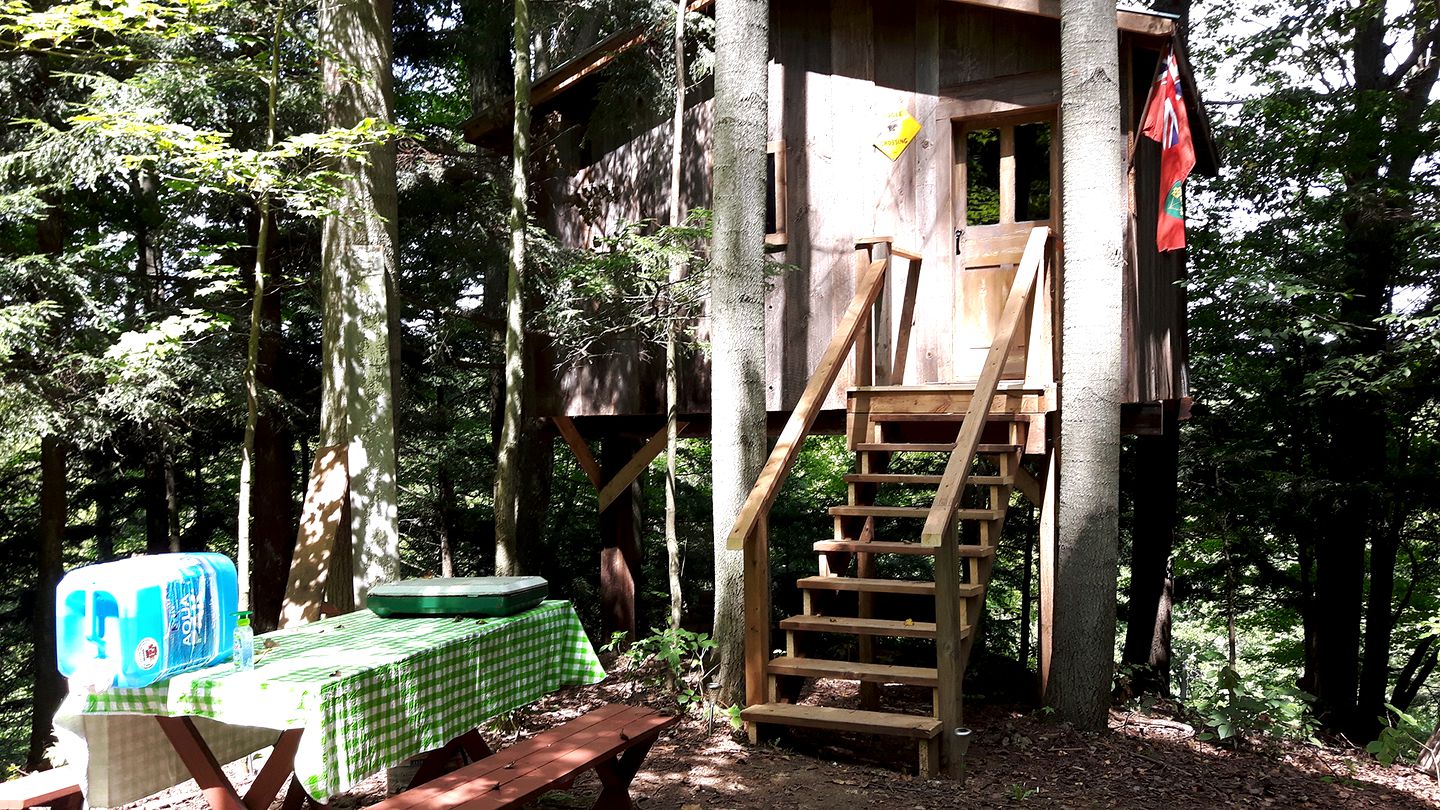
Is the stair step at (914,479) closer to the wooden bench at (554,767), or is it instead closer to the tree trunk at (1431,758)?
the wooden bench at (554,767)

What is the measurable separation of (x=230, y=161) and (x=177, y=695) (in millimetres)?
3502

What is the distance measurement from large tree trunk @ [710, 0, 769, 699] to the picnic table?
2.21 metres

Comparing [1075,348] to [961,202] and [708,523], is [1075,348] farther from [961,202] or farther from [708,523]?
[708,523]

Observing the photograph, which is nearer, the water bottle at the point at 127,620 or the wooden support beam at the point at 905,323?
the water bottle at the point at 127,620

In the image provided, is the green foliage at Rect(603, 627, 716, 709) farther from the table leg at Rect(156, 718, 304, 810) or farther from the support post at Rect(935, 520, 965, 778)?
the table leg at Rect(156, 718, 304, 810)

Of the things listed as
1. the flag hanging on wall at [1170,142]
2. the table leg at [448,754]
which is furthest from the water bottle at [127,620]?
the flag hanging on wall at [1170,142]

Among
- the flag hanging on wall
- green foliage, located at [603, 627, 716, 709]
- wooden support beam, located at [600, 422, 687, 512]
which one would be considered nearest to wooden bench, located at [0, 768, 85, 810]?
green foliage, located at [603, 627, 716, 709]

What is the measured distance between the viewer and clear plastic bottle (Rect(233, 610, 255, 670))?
3611 millimetres

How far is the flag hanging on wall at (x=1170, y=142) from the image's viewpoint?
7500 mm

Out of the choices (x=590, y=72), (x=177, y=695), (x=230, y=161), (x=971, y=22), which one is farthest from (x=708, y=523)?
(x=177, y=695)

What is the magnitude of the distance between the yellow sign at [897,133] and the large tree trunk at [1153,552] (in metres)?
5.24

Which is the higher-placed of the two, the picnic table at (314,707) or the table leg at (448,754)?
the picnic table at (314,707)

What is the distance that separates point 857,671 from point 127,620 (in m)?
3.52

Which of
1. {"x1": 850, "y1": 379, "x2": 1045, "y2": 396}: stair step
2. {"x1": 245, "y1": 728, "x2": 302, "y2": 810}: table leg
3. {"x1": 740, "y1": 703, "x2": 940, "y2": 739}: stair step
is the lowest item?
{"x1": 740, "y1": 703, "x2": 940, "y2": 739}: stair step
